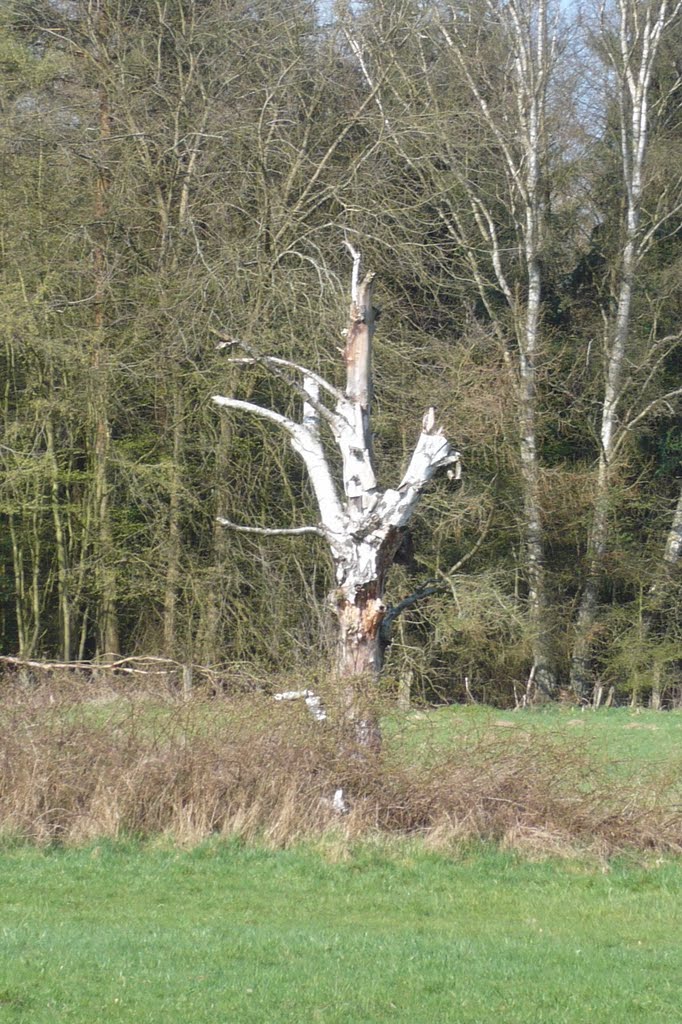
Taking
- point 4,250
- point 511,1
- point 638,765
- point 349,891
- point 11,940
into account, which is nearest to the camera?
point 11,940

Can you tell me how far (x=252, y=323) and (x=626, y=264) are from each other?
7817 mm

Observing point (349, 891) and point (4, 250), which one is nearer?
point (349, 891)

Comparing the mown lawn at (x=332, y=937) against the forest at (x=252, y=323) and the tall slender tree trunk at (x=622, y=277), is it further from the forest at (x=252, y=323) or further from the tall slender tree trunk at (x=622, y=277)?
the tall slender tree trunk at (x=622, y=277)

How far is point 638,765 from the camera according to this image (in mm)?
11656

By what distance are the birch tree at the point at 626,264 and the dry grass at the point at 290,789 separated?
43.2 ft

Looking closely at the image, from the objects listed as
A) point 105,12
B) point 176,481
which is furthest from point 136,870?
point 105,12

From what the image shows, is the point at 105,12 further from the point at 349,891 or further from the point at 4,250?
the point at 349,891

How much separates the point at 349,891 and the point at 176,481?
11.9 meters

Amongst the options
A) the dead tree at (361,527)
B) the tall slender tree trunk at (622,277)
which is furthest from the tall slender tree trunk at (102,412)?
the dead tree at (361,527)

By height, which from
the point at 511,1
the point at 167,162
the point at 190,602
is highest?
the point at 511,1

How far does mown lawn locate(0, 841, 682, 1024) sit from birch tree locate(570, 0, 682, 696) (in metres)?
14.6

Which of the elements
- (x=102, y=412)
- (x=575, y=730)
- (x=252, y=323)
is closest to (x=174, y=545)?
(x=102, y=412)

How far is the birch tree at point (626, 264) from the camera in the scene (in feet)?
76.3

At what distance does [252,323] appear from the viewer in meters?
19.1
